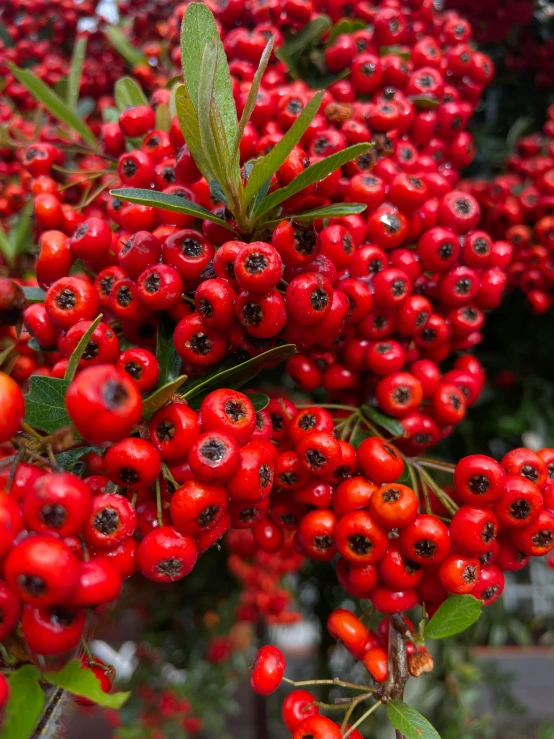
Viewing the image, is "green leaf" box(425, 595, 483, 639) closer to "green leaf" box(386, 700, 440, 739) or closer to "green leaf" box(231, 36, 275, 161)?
"green leaf" box(386, 700, 440, 739)

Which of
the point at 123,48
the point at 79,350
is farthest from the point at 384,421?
the point at 123,48

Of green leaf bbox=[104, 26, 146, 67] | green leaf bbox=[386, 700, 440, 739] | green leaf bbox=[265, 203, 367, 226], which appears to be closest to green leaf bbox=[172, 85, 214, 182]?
green leaf bbox=[265, 203, 367, 226]

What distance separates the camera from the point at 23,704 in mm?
591

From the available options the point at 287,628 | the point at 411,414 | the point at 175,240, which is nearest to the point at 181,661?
the point at 287,628

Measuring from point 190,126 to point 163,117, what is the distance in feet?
1.40

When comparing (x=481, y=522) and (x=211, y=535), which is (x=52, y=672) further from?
(x=481, y=522)

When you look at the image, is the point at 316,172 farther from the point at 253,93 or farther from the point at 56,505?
the point at 56,505

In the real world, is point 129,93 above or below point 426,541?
above

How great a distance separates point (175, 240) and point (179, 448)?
0.33m

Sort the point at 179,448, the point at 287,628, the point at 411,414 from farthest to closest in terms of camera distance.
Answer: the point at 287,628 → the point at 411,414 → the point at 179,448

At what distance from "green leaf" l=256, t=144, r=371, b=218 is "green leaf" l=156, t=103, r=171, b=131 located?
1.72ft

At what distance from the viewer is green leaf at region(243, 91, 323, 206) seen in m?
0.67

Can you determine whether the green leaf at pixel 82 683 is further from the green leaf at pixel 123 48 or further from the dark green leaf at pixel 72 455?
the green leaf at pixel 123 48

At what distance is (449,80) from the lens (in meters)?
1.36
